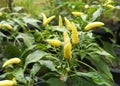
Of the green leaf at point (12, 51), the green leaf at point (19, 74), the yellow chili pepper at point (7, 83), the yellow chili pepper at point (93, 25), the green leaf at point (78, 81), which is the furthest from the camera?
the green leaf at point (12, 51)

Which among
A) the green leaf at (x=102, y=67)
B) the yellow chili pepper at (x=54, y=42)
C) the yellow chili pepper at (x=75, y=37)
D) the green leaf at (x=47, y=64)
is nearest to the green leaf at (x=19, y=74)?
the green leaf at (x=47, y=64)

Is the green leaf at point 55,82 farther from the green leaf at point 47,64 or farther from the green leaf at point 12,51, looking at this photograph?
the green leaf at point 12,51

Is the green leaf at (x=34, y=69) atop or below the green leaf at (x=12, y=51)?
atop

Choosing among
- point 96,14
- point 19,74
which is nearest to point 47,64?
point 19,74

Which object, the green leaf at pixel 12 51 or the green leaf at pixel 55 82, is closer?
the green leaf at pixel 55 82

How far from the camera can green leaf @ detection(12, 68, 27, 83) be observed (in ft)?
7.39

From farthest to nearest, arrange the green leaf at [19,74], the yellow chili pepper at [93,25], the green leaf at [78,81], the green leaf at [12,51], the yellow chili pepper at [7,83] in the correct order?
the green leaf at [12,51] → the yellow chili pepper at [93,25] → the green leaf at [78,81] → the green leaf at [19,74] → the yellow chili pepper at [7,83]

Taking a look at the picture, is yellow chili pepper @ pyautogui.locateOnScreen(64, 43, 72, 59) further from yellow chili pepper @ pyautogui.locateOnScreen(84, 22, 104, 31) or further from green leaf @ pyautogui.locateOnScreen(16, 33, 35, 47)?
green leaf @ pyautogui.locateOnScreen(16, 33, 35, 47)

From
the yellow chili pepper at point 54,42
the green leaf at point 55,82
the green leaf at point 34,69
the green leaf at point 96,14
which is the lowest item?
the green leaf at point 55,82

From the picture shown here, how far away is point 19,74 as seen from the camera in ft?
7.66

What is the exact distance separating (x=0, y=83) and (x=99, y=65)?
0.79 m

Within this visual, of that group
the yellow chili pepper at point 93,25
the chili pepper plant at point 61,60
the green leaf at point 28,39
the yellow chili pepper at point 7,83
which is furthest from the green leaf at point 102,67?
the yellow chili pepper at point 7,83

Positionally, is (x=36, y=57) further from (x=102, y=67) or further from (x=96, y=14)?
(x=96, y=14)

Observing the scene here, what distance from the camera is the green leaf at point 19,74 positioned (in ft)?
7.39
